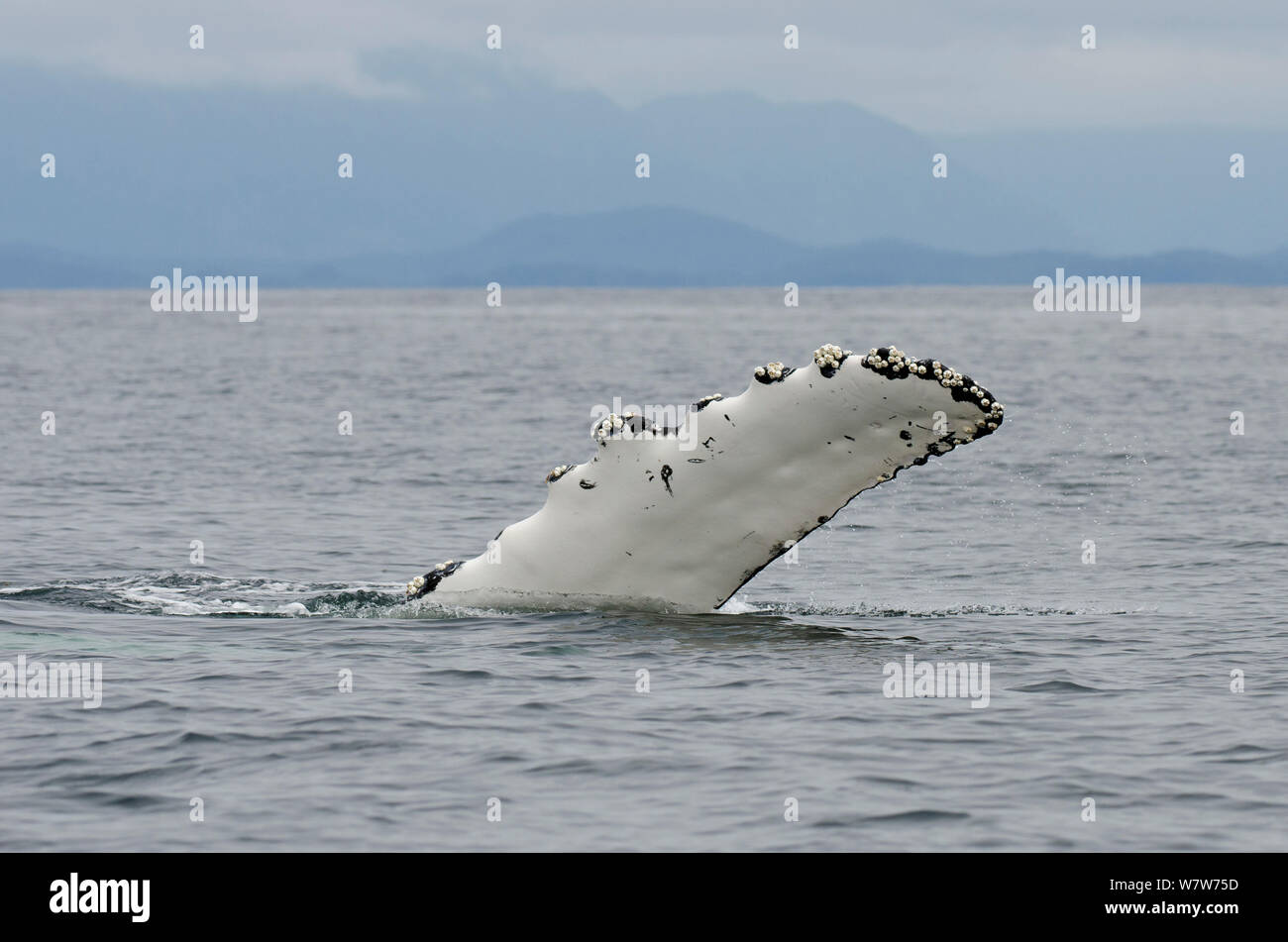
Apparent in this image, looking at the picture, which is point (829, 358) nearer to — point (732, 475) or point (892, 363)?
point (892, 363)

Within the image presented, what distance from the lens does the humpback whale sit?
42.4 ft

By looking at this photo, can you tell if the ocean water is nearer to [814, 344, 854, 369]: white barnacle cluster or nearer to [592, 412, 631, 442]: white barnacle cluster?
[592, 412, 631, 442]: white barnacle cluster

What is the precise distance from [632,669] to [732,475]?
65.1 inches

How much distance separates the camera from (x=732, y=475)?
13.4m

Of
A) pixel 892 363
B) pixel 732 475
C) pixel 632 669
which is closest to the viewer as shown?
pixel 892 363

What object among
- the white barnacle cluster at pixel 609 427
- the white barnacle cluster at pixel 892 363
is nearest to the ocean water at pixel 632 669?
the white barnacle cluster at pixel 609 427

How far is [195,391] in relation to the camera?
58.0 metres

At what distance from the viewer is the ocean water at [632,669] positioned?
10398 mm

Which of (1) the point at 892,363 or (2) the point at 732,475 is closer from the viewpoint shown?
(1) the point at 892,363

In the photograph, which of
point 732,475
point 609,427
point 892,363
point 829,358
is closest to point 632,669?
point 732,475

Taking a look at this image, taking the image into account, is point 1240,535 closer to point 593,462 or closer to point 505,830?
point 593,462
